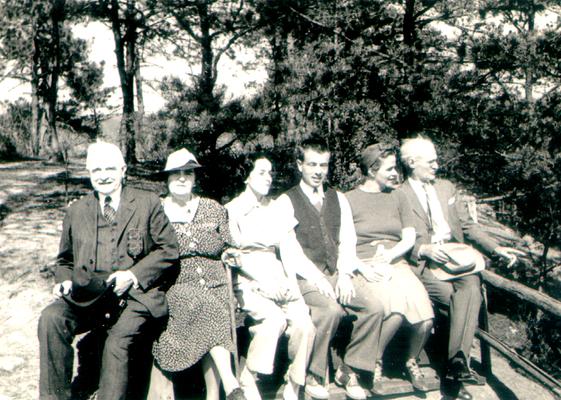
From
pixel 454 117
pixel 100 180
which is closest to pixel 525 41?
pixel 454 117

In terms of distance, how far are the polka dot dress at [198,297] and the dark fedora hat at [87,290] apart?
459 millimetres

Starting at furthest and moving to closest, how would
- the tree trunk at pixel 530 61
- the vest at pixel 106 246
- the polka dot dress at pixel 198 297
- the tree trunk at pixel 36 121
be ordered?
the tree trunk at pixel 36 121 → the tree trunk at pixel 530 61 → the vest at pixel 106 246 → the polka dot dress at pixel 198 297

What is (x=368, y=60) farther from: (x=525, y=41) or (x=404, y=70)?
(x=525, y=41)

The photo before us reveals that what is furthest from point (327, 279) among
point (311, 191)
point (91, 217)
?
point (91, 217)

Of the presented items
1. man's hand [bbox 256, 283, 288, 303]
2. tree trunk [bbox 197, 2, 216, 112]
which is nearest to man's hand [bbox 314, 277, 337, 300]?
man's hand [bbox 256, 283, 288, 303]

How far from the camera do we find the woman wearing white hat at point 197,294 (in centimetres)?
357

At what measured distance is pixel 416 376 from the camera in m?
4.20

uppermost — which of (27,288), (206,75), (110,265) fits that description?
(206,75)

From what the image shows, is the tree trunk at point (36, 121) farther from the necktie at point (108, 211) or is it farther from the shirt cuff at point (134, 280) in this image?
the shirt cuff at point (134, 280)

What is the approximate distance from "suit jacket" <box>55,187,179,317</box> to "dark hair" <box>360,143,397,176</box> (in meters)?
1.65

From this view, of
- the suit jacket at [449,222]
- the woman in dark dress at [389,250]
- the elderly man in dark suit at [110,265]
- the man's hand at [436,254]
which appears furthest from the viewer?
the suit jacket at [449,222]

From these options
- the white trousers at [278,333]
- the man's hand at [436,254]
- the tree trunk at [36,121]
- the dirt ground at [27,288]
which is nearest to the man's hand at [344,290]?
the white trousers at [278,333]

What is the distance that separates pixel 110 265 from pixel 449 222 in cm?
267

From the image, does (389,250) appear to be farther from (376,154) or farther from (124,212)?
(124,212)
